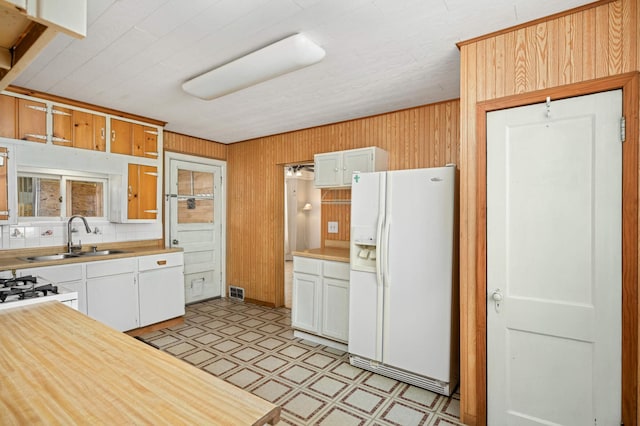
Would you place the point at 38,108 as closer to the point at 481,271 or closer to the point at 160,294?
the point at 160,294

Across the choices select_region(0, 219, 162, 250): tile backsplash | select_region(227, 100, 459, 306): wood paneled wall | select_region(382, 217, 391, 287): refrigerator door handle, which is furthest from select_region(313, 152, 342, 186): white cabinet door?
select_region(0, 219, 162, 250): tile backsplash

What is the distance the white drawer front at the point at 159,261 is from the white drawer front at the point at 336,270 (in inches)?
75.5

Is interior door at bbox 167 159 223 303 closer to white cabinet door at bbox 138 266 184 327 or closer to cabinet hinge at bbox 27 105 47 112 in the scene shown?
white cabinet door at bbox 138 266 184 327

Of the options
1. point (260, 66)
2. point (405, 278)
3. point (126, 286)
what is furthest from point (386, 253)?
point (126, 286)

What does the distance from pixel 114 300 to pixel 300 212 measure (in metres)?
5.87

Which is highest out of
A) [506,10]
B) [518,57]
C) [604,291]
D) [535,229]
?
[506,10]

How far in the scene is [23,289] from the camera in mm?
1860

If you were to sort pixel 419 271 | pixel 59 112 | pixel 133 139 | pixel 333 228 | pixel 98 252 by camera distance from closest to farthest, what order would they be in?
pixel 419 271 → pixel 59 112 → pixel 98 252 → pixel 133 139 → pixel 333 228

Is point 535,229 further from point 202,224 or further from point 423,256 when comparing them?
point 202,224

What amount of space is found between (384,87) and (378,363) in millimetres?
2527

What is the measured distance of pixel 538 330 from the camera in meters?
1.92

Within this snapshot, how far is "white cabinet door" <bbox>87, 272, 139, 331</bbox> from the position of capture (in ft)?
10.6

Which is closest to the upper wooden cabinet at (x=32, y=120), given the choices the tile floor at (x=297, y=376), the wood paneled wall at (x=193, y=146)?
the wood paneled wall at (x=193, y=146)

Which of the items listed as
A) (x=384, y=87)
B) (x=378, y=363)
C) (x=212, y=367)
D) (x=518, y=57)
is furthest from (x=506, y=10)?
(x=212, y=367)
